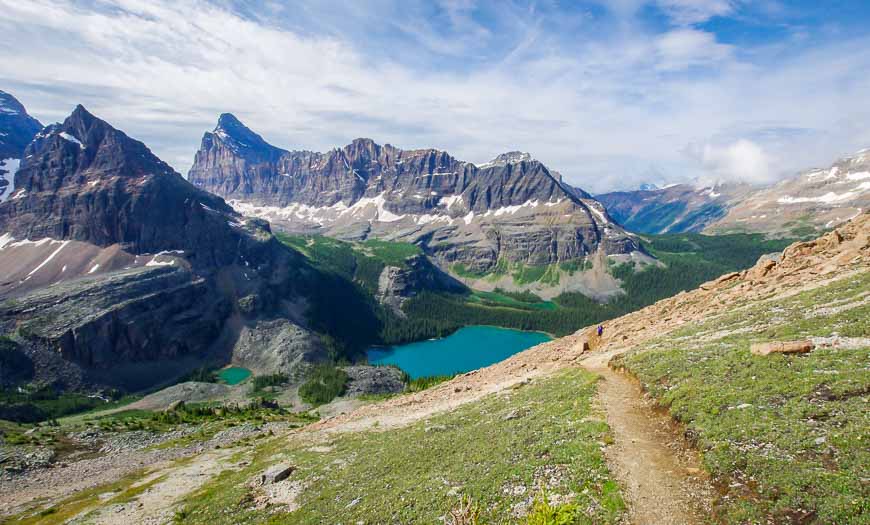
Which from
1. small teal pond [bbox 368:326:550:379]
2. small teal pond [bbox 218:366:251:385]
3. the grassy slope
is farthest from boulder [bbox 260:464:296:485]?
small teal pond [bbox 368:326:550:379]

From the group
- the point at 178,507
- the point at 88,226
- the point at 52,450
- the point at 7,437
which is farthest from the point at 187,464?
the point at 88,226

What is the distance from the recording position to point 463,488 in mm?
22078

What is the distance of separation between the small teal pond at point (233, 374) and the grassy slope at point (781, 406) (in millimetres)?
144753

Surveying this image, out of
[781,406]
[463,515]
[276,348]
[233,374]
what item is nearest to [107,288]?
[233,374]

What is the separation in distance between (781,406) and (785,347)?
6476mm

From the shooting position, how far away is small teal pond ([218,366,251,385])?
146375mm

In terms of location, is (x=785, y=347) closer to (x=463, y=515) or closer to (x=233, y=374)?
(x=463, y=515)

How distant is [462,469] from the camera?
24656mm

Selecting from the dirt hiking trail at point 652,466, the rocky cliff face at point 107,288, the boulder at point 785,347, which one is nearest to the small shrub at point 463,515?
→ the dirt hiking trail at point 652,466

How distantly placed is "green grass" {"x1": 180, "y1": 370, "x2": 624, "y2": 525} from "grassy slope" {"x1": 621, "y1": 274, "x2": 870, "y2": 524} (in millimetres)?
4601

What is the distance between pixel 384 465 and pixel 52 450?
62.7 meters

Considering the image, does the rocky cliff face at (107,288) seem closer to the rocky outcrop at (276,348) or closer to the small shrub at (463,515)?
the rocky outcrop at (276,348)

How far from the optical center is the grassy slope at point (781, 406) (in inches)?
591

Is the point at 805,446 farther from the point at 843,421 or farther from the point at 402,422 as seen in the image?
the point at 402,422
